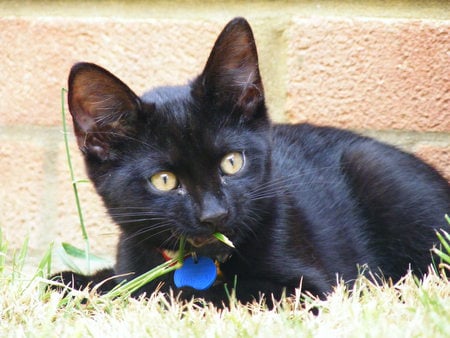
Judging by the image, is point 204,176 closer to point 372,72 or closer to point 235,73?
point 235,73

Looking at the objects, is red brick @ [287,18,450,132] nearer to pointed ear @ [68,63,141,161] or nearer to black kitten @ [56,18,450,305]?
black kitten @ [56,18,450,305]

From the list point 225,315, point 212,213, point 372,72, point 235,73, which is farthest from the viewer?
point 372,72

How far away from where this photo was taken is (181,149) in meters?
1.83

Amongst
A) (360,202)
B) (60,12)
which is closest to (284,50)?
(360,202)

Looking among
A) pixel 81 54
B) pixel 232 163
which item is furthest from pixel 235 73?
pixel 81 54

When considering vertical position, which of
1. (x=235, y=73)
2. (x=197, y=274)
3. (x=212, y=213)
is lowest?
(x=197, y=274)

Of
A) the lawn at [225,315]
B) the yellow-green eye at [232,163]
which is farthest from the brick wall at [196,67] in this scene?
the lawn at [225,315]

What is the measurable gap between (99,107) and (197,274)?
486mm

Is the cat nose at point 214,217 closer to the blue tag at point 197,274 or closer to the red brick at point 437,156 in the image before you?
the blue tag at point 197,274

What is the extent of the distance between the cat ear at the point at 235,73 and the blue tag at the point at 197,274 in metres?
0.40

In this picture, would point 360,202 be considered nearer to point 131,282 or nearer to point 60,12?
point 131,282

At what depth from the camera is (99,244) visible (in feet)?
8.94

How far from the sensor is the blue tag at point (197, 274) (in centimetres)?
189

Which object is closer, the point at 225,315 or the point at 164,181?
the point at 225,315
